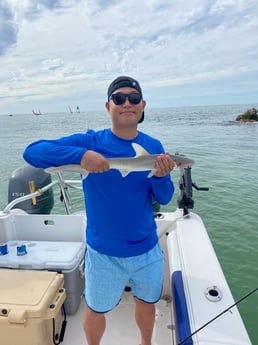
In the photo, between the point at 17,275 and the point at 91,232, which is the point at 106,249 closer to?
the point at 91,232

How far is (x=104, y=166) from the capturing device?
69.9 inches

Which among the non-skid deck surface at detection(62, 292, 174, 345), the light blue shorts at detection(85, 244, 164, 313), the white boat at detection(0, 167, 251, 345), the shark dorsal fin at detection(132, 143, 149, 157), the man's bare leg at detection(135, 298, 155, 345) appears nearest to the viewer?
the white boat at detection(0, 167, 251, 345)


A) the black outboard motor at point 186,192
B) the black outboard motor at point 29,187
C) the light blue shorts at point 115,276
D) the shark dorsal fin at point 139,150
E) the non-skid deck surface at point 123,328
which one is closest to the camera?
the shark dorsal fin at point 139,150

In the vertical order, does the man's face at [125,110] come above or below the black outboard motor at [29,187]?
above

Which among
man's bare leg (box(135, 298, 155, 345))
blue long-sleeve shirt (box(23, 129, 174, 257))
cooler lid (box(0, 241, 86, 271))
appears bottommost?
man's bare leg (box(135, 298, 155, 345))

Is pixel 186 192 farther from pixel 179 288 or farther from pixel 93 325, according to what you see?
pixel 93 325

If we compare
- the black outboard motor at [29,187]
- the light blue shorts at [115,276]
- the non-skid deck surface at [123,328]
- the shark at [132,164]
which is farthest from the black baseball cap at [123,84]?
the black outboard motor at [29,187]

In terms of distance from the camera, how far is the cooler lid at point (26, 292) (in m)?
1.97

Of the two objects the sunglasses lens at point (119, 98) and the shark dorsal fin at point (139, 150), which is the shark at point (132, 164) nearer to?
the shark dorsal fin at point (139, 150)

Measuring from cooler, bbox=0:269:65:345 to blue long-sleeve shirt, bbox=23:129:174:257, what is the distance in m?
0.54

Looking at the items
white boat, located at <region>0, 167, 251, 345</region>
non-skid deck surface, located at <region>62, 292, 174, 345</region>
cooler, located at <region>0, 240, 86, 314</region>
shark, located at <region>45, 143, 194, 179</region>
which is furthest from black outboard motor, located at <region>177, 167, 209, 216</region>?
shark, located at <region>45, 143, 194, 179</region>

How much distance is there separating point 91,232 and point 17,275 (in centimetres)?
84

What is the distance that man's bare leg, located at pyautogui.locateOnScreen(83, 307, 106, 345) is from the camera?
2016 millimetres

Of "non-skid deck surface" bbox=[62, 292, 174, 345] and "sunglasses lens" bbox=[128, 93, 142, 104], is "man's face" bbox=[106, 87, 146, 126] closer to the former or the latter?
"sunglasses lens" bbox=[128, 93, 142, 104]
